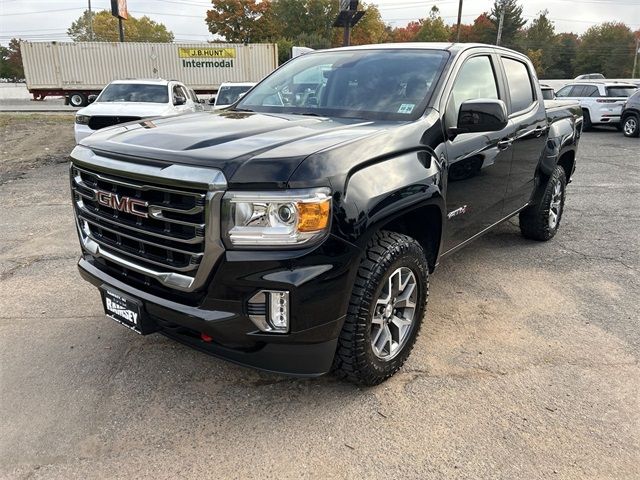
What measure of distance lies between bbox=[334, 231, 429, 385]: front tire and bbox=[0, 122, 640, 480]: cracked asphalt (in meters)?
0.19

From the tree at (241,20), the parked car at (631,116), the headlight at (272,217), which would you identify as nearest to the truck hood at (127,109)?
the headlight at (272,217)

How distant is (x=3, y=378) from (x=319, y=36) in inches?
2762

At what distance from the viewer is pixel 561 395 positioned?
2.88 meters

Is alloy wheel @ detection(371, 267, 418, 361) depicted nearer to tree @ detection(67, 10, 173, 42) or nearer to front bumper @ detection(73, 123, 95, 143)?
front bumper @ detection(73, 123, 95, 143)

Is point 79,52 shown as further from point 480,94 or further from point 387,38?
point 387,38

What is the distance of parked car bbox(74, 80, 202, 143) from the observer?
33.2 feet

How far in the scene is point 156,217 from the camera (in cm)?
239

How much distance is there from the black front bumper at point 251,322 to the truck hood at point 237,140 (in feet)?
1.31

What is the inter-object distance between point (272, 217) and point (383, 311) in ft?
3.09

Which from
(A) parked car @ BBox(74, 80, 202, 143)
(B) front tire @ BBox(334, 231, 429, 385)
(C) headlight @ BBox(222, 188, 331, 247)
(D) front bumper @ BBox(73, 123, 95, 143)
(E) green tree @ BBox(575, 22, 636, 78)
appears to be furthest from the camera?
(E) green tree @ BBox(575, 22, 636, 78)

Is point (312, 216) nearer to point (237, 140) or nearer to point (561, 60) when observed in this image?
point (237, 140)

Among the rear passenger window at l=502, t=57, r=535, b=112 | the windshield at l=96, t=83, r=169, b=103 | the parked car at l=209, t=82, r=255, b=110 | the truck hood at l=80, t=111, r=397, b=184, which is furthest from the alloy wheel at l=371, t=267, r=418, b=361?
the parked car at l=209, t=82, r=255, b=110

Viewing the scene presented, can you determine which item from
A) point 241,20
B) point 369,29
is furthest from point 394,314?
point 369,29

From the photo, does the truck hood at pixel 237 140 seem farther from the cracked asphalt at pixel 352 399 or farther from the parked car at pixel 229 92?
the parked car at pixel 229 92
